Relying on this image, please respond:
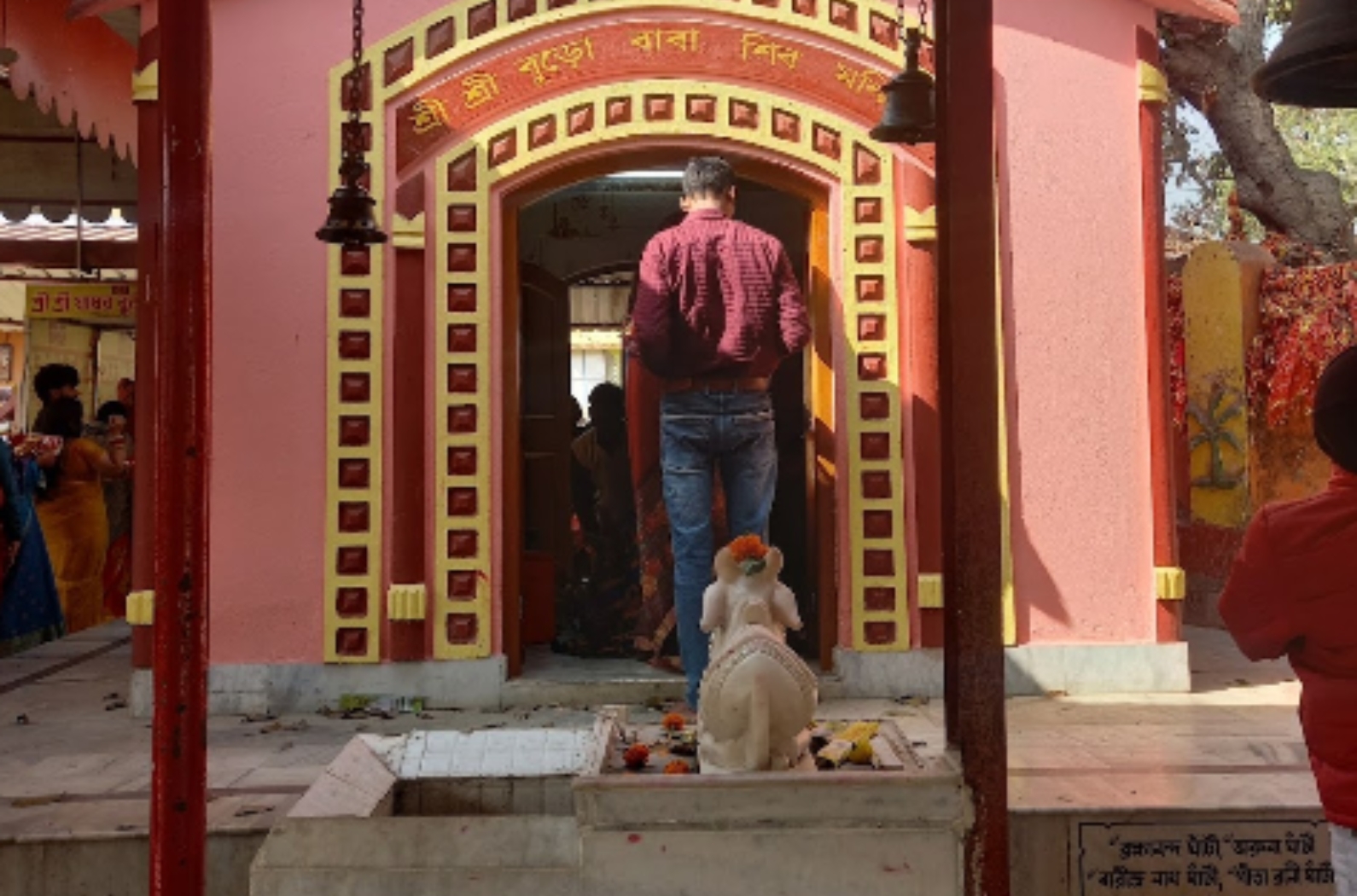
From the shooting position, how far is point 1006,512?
6.38 meters

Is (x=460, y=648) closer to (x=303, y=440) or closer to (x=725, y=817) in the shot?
(x=303, y=440)

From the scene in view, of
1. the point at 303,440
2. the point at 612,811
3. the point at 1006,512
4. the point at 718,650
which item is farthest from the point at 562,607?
the point at 612,811

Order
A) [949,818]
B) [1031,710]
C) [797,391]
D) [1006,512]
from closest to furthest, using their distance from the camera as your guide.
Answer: [949,818] → [1031,710] → [1006,512] → [797,391]

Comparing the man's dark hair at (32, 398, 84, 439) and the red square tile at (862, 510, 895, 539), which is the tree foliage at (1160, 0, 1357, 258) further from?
the man's dark hair at (32, 398, 84, 439)

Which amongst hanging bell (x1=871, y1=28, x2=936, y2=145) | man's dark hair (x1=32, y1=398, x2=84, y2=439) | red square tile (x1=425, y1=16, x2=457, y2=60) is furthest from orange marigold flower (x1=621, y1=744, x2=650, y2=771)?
man's dark hair (x1=32, y1=398, x2=84, y2=439)

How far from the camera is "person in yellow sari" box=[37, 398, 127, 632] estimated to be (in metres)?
9.46

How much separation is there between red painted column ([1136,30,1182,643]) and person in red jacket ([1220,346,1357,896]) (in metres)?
3.83

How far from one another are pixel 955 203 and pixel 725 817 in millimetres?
1591

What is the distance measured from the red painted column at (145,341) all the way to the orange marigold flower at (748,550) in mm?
3330

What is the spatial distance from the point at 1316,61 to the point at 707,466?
3.39 m

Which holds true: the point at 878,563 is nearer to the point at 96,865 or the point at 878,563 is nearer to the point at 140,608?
the point at 140,608

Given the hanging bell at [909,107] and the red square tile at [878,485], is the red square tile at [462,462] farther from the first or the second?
the hanging bell at [909,107]

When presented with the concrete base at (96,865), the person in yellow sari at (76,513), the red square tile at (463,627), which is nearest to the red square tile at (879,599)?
the red square tile at (463,627)

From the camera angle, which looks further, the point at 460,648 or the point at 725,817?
the point at 460,648
